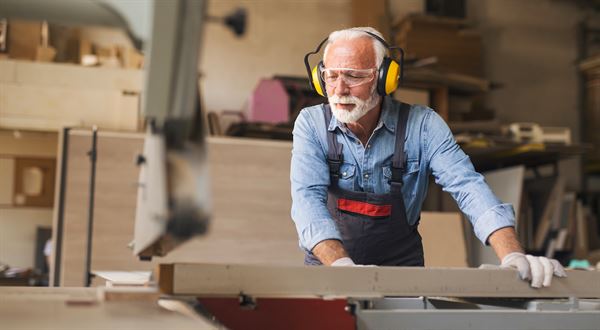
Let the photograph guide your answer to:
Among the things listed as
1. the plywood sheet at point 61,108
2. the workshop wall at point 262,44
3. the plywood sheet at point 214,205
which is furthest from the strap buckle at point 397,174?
the workshop wall at point 262,44

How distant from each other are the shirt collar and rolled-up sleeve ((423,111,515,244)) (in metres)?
0.10

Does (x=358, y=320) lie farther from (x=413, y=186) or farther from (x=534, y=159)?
(x=534, y=159)

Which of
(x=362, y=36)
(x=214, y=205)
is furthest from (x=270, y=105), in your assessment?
(x=362, y=36)

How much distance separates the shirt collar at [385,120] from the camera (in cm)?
206

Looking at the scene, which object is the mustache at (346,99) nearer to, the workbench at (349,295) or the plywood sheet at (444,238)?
the workbench at (349,295)

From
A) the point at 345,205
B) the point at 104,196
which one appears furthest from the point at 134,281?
the point at 104,196

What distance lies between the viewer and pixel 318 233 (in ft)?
5.58

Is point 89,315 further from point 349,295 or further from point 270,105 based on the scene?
point 270,105

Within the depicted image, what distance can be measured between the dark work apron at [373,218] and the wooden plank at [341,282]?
2.08 ft

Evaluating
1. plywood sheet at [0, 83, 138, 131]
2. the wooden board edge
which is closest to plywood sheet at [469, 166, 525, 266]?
plywood sheet at [0, 83, 138, 131]

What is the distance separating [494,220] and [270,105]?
2543 mm

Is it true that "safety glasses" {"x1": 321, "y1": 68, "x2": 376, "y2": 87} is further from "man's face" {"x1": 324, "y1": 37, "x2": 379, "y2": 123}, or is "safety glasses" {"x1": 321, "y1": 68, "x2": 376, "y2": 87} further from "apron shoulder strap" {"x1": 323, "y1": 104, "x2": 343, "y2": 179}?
"apron shoulder strap" {"x1": 323, "y1": 104, "x2": 343, "y2": 179}

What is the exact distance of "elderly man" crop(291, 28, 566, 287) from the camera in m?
2.03

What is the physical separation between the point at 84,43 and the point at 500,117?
9.83ft
